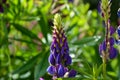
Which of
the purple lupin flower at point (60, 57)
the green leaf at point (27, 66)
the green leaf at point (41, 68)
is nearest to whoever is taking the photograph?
the purple lupin flower at point (60, 57)

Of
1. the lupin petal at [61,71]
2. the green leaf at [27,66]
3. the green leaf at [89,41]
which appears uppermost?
the green leaf at [89,41]

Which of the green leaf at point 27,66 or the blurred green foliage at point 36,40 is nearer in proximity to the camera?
the green leaf at point 27,66

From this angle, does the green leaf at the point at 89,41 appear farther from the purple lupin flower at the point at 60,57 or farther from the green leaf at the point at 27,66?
the purple lupin flower at the point at 60,57

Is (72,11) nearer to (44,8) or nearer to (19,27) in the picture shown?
(44,8)

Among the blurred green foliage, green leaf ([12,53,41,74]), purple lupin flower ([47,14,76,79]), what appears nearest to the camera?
purple lupin flower ([47,14,76,79])

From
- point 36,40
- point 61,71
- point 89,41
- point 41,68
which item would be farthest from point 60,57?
point 36,40

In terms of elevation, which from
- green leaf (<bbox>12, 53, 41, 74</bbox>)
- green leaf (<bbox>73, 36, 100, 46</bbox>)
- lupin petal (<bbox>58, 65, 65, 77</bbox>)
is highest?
green leaf (<bbox>73, 36, 100, 46</bbox>)

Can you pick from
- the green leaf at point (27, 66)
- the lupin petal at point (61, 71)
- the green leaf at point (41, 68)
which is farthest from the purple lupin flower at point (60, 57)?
the green leaf at point (27, 66)

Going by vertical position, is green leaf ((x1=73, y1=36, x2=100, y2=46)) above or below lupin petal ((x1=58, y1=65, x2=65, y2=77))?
above

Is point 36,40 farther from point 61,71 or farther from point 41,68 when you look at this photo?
point 61,71

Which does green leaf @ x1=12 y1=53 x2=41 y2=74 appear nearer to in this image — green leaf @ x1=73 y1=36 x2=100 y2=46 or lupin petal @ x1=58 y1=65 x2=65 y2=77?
green leaf @ x1=73 y1=36 x2=100 y2=46

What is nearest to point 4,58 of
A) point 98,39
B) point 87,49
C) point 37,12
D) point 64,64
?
point 37,12

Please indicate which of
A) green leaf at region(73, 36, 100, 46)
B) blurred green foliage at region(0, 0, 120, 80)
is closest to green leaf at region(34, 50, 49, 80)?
blurred green foliage at region(0, 0, 120, 80)
